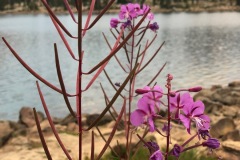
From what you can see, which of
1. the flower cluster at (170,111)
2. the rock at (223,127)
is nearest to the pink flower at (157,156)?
the flower cluster at (170,111)

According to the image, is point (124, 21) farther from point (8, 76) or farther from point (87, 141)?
point (8, 76)

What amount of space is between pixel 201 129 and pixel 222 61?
2382cm

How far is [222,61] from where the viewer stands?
24938 mm

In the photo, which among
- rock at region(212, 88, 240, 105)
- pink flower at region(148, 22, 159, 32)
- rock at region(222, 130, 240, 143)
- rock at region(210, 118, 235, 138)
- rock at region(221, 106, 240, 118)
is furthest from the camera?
rock at region(212, 88, 240, 105)

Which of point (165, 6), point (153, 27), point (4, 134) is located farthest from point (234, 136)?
point (165, 6)

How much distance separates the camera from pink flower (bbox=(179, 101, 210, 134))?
180 cm

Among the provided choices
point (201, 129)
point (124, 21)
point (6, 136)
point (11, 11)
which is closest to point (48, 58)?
point (6, 136)

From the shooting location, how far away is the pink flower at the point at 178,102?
5.97ft

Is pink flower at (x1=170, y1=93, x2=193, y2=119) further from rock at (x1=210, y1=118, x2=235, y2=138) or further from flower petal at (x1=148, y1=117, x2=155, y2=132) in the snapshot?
rock at (x1=210, y1=118, x2=235, y2=138)

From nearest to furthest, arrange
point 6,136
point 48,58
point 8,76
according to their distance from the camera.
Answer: point 6,136, point 8,76, point 48,58

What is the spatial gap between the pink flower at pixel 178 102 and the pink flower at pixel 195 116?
22 millimetres

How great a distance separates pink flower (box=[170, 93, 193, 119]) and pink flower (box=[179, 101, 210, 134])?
2 cm

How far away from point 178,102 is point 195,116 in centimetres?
10

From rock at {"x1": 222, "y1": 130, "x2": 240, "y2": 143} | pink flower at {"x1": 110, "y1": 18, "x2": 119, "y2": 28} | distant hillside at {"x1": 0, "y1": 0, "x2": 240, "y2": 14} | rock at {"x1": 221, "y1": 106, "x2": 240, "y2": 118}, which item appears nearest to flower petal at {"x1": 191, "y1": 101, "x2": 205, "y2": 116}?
pink flower at {"x1": 110, "y1": 18, "x2": 119, "y2": 28}
